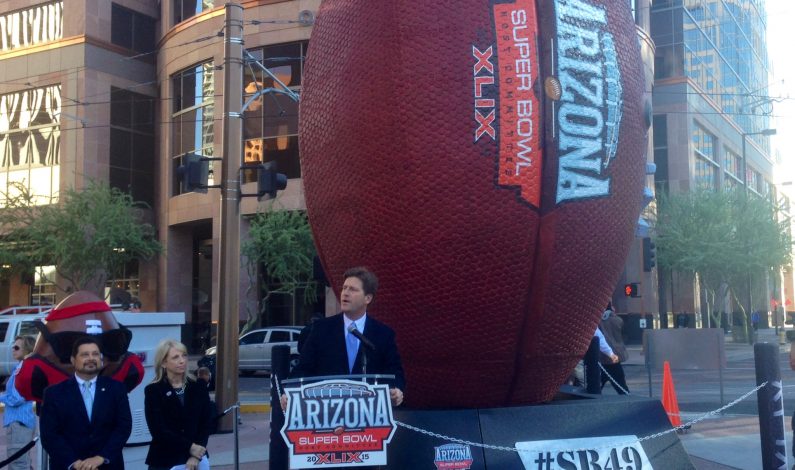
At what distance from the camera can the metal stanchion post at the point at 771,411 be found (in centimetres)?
520

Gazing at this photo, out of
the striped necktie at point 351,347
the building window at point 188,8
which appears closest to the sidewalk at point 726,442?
the striped necktie at point 351,347

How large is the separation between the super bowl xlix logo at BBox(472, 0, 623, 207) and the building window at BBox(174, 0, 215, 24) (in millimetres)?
30169

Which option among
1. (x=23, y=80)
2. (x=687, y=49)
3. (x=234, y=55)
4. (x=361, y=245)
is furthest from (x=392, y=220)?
(x=687, y=49)

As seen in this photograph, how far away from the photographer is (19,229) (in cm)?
3141

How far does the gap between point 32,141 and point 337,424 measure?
3611 centimetres

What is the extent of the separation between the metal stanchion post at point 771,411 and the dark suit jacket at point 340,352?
95.5 inches

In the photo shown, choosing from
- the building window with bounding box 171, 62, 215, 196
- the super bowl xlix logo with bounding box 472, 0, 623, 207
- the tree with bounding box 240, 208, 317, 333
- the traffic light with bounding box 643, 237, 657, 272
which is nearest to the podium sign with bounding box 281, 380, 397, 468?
the super bowl xlix logo with bounding box 472, 0, 623, 207

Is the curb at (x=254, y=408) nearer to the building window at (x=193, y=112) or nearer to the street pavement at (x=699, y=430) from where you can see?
the street pavement at (x=699, y=430)

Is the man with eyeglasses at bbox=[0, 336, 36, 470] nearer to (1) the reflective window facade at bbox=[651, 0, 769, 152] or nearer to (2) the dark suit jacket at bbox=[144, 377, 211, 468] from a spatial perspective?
(2) the dark suit jacket at bbox=[144, 377, 211, 468]

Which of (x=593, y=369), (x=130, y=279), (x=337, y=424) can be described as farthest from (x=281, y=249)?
(x=337, y=424)

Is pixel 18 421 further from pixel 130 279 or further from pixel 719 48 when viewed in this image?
pixel 719 48

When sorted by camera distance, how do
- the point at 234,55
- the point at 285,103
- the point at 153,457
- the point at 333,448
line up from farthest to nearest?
1. the point at 285,103
2. the point at 234,55
3. the point at 153,457
4. the point at 333,448

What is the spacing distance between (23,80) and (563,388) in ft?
117

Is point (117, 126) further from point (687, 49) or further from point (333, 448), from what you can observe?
point (333, 448)
